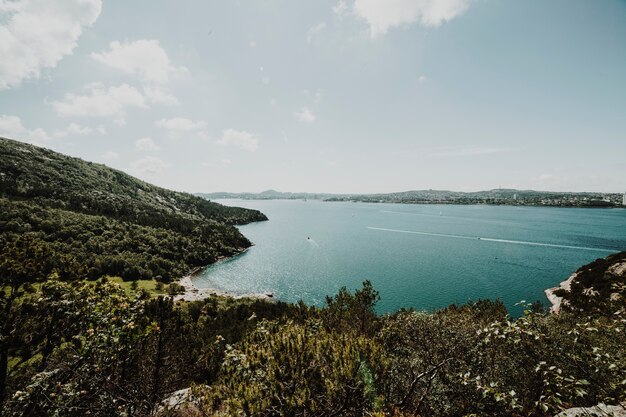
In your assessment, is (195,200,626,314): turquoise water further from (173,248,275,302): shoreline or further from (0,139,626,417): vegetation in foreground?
(0,139,626,417): vegetation in foreground

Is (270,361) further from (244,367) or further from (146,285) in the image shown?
(146,285)

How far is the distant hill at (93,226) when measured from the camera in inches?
3467

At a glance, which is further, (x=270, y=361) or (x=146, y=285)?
(x=146, y=285)

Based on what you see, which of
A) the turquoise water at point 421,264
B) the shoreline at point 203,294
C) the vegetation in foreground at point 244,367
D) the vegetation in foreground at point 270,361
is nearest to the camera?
the vegetation in foreground at point 244,367

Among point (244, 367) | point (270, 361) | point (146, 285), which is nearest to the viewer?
point (244, 367)

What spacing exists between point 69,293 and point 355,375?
9.86 m

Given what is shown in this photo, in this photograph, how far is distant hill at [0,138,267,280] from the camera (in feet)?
289

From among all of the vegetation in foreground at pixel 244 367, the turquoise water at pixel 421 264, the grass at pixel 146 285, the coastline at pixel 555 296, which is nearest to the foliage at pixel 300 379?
the vegetation in foreground at pixel 244 367

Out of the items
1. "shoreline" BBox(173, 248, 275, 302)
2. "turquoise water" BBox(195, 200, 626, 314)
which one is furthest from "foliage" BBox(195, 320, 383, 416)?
"shoreline" BBox(173, 248, 275, 302)

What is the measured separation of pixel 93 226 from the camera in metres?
106

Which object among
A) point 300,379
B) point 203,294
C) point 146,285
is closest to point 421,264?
point 203,294

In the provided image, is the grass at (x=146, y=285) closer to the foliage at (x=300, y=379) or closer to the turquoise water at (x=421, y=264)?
the turquoise water at (x=421, y=264)

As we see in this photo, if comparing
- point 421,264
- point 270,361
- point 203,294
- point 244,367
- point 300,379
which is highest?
point 244,367

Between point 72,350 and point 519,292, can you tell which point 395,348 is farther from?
point 519,292
